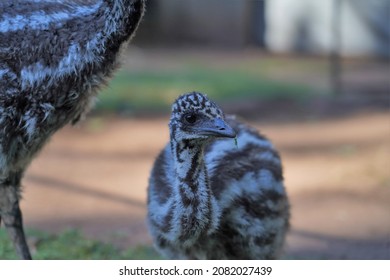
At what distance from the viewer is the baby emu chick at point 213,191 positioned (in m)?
3.74

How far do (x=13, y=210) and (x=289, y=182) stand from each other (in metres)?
3.45

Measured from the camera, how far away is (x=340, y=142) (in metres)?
8.38

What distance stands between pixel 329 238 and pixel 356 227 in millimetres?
349

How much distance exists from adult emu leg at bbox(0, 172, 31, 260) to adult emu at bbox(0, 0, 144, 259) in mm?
158

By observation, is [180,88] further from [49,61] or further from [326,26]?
[49,61]

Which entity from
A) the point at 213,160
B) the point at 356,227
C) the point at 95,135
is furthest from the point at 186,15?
Answer: the point at 213,160

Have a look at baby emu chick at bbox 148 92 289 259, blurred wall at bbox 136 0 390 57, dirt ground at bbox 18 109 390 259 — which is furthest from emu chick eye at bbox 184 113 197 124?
blurred wall at bbox 136 0 390 57

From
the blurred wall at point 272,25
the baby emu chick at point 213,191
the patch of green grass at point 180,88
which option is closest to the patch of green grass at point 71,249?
the baby emu chick at point 213,191

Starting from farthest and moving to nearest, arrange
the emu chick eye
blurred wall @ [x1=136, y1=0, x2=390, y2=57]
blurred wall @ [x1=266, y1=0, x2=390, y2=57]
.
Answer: blurred wall @ [x1=136, y1=0, x2=390, y2=57], blurred wall @ [x1=266, y1=0, x2=390, y2=57], the emu chick eye

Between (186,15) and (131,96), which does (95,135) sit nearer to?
(131,96)

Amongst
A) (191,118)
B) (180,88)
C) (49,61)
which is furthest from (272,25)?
(191,118)

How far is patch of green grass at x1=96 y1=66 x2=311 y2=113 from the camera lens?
10250 millimetres

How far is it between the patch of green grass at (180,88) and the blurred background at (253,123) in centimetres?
2

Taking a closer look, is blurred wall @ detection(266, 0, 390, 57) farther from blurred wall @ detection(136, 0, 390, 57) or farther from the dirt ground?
the dirt ground
